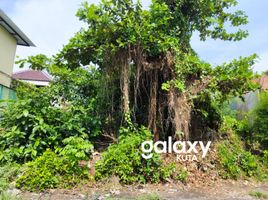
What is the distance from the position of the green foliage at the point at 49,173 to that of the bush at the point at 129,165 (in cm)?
35

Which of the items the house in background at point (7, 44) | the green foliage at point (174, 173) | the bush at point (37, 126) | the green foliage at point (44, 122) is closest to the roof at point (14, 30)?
the house in background at point (7, 44)

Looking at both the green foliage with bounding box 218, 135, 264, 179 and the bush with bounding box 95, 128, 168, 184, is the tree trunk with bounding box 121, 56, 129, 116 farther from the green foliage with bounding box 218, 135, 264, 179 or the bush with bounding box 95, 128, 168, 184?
the green foliage with bounding box 218, 135, 264, 179

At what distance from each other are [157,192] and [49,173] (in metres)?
1.70

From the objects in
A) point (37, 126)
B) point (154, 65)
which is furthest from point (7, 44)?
point (154, 65)

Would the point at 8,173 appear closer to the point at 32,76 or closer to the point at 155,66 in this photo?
the point at 155,66

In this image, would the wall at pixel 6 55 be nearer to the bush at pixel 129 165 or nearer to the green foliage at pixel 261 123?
the bush at pixel 129 165

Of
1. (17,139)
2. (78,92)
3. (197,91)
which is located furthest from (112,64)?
(17,139)

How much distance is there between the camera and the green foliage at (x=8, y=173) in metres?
3.34

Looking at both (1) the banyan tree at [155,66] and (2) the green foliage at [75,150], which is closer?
(2) the green foliage at [75,150]

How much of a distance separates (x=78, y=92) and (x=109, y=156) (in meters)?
2.28

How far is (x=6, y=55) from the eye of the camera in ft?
29.6

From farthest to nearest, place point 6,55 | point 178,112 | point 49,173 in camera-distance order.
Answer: point 6,55, point 178,112, point 49,173

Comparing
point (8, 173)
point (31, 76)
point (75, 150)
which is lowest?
point (8, 173)

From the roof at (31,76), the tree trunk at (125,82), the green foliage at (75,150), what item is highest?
the roof at (31,76)
